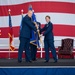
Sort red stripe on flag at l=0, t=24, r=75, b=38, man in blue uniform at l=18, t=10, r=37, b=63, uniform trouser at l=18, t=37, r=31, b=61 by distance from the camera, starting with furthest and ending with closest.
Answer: red stripe on flag at l=0, t=24, r=75, b=38
uniform trouser at l=18, t=37, r=31, b=61
man in blue uniform at l=18, t=10, r=37, b=63

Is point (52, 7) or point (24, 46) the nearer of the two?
point (24, 46)

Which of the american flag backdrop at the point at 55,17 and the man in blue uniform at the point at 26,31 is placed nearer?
the man in blue uniform at the point at 26,31

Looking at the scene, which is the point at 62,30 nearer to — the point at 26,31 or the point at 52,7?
the point at 52,7

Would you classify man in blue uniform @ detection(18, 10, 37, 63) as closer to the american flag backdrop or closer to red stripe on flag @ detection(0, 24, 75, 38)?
the american flag backdrop

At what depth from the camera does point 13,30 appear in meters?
10.6

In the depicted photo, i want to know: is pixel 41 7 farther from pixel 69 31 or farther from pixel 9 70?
pixel 9 70

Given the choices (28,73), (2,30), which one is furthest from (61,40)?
(28,73)

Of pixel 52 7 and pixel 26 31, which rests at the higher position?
pixel 52 7

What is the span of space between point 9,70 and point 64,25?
4.30 m

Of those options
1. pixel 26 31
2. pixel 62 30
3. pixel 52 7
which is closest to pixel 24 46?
pixel 26 31

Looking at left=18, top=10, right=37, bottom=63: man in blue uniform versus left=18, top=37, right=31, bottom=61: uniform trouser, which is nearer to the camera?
left=18, top=10, right=37, bottom=63: man in blue uniform

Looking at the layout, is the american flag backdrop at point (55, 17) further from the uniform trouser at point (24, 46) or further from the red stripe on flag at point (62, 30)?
the uniform trouser at point (24, 46)

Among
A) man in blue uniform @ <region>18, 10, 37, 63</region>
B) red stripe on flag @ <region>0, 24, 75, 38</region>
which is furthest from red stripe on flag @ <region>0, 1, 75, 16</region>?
man in blue uniform @ <region>18, 10, 37, 63</region>

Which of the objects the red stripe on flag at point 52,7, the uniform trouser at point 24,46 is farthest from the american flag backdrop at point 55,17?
the uniform trouser at point 24,46
